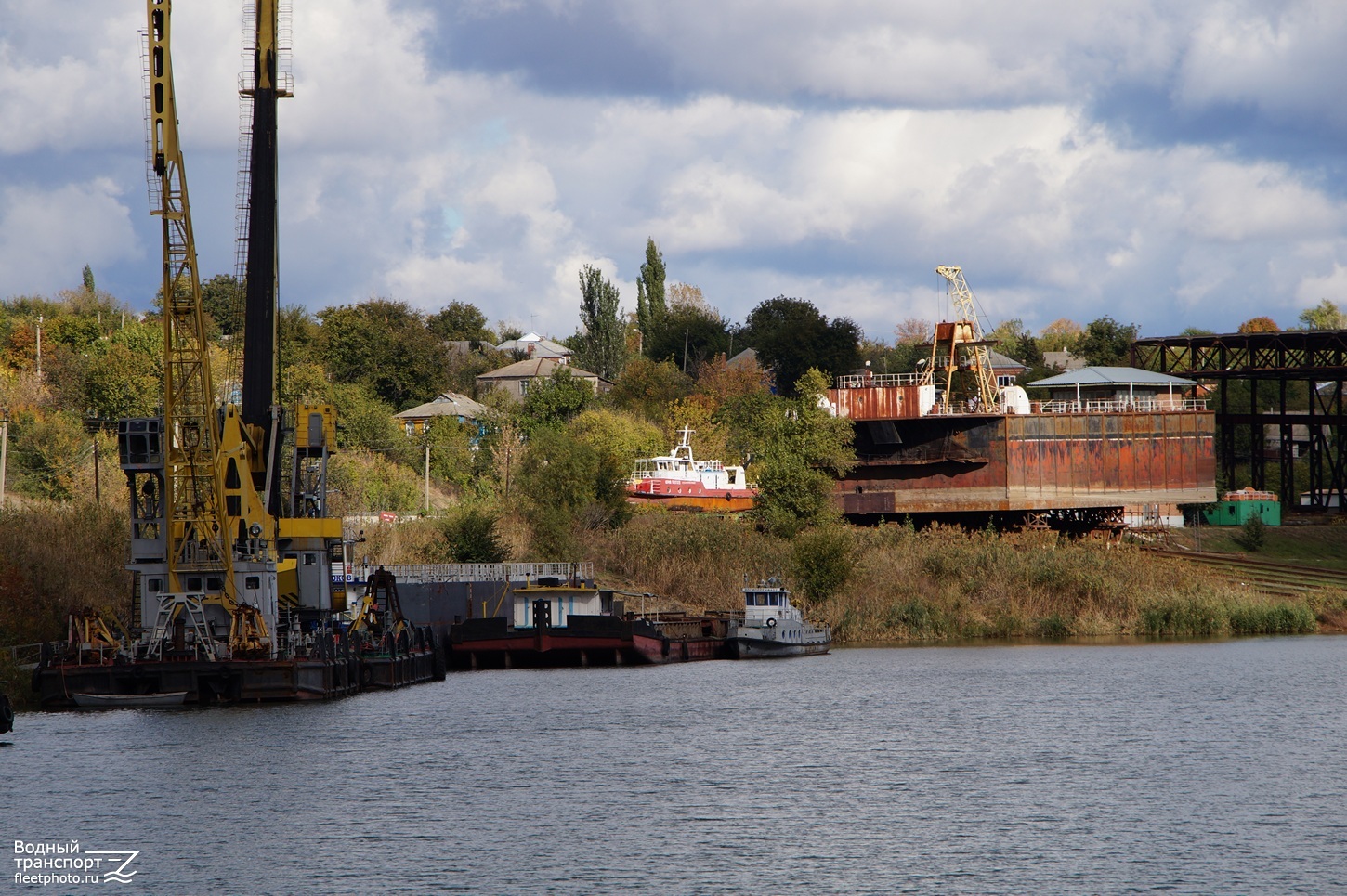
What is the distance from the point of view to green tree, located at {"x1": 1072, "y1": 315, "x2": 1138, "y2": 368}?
152 meters

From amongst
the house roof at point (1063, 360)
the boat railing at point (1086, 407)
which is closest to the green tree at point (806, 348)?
the house roof at point (1063, 360)

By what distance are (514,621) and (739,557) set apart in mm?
19142

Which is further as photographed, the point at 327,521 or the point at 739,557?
the point at 739,557

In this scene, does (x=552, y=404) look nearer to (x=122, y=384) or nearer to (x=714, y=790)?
(x=122, y=384)

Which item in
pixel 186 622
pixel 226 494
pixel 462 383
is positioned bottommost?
pixel 186 622

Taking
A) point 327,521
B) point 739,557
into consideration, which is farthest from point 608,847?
point 739,557

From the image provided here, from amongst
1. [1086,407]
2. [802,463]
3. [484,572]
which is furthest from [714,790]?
[1086,407]

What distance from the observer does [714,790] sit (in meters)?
38.6

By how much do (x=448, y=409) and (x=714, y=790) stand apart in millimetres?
95547

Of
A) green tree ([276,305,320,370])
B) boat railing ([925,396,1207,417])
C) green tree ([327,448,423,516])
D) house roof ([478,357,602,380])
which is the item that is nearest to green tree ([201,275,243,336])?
green tree ([276,305,320,370])

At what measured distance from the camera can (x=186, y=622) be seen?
168 ft

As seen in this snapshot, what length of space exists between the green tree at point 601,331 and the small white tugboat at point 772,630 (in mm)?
82689

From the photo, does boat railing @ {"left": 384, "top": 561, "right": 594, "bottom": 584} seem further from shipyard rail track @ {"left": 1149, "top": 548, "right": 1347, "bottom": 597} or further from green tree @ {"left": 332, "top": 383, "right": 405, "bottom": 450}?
shipyard rail track @ {"left": 1149, "top": 548, "right": 1347, "bottom": 597}

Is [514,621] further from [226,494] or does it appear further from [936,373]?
[936,373]
